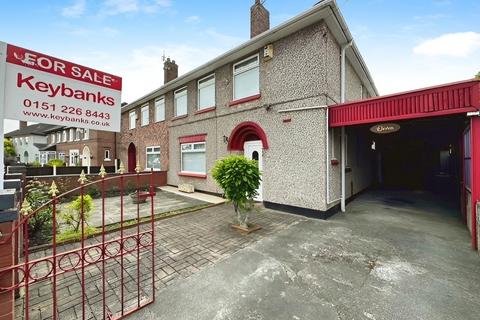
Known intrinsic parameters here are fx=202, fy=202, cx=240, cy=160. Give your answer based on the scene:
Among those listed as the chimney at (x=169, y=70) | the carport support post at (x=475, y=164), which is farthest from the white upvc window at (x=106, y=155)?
the carport support post at (x=475, y=164)

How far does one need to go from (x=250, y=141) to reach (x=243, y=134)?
0.43 m

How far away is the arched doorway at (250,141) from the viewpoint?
7.84 meters

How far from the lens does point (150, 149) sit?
14617 mm

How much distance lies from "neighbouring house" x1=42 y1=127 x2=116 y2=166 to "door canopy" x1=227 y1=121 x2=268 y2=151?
1391 centimetres

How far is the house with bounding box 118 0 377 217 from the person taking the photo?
20.7 feet

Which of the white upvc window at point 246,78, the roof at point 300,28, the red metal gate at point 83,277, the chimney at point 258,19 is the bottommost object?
the red metal gate at point 83,277

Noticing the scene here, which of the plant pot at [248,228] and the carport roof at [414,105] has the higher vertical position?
the carport roof at [414,105]

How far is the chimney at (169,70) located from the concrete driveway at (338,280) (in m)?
12.9

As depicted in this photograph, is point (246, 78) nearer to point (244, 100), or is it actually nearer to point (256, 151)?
point (244, 100)

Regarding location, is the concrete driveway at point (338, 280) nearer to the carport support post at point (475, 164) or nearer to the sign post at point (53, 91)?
the carport support post at point (475, 164)

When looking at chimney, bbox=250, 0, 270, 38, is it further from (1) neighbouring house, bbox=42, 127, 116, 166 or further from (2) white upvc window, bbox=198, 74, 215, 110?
(1) neighbouring house, bbox=42, 127, 116, 166

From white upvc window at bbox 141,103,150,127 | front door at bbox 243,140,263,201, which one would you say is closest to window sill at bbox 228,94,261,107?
front door at bbox 243,140,263,201

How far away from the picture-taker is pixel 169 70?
1384 cm

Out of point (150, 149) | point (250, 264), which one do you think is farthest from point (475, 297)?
point (150, 149)
